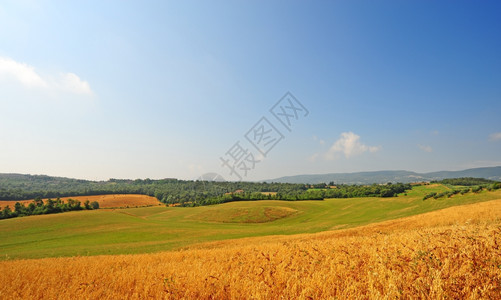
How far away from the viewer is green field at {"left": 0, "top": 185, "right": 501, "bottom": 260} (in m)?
32.5

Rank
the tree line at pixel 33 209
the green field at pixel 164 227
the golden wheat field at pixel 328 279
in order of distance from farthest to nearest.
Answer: the tree line at pixel 33 209 → the green field at pixel 164 227 → the golden wheat field at pixel 328 279

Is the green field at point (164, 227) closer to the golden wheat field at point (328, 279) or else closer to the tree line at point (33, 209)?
the tree line at point (33, 209)

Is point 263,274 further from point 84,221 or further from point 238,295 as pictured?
point 84,221

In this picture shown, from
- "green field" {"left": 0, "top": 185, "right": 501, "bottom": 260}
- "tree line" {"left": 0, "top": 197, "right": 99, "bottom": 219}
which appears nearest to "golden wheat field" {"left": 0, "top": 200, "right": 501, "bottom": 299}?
"green field" {"left": 0, "top": 185, "right": 501, "bottom": 260}

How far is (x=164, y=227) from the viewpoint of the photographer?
170 ft

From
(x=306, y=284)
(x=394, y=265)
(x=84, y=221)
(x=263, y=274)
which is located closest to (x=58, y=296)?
(x=263, y=274)

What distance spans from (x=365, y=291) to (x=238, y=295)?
8.69 feet

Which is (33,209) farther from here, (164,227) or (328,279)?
(328,279)

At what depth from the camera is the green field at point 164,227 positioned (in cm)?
3250

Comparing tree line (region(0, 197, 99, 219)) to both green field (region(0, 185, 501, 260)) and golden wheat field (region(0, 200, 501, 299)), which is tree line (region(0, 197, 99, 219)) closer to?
green field (region(0, 185, 501, 260))

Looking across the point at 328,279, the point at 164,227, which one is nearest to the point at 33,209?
the point at 164,227

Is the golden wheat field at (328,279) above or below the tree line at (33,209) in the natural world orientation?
above

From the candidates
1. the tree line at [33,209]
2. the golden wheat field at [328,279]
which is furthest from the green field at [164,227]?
the golden wheat field at [328,279]

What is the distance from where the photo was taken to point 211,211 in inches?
3155
